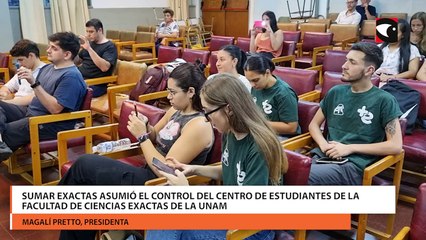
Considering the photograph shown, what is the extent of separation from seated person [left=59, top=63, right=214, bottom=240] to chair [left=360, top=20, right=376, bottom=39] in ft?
14.9

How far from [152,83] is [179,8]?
6550 mm

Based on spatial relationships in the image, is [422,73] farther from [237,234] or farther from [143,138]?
[237,234]

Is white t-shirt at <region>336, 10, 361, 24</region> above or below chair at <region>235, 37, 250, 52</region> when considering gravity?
above

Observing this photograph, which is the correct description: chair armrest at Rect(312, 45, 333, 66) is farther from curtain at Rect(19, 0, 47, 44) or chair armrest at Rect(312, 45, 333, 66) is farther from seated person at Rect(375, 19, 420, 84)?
curtain at Rect(19, 0, 47, 44)

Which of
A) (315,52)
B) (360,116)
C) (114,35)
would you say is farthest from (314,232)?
(114,35)

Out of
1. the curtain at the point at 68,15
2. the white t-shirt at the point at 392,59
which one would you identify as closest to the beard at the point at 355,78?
the white t-shirt at the point at 392,59

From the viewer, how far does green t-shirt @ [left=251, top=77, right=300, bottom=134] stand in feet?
7.68

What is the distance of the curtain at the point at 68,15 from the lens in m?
7.34

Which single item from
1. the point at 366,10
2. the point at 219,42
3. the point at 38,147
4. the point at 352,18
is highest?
the point at 366,10

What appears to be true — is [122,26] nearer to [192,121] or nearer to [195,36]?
[195,36]

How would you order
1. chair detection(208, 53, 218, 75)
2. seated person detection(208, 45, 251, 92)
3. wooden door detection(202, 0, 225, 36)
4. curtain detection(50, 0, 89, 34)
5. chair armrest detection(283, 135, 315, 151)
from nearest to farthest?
1. chair armrest detection(283, 135, 315, 151)
2. seated person detection(208, 45, 251, 92)
3. chair detection(208, 53, 218, 75)
4. curtain detection(50, 0, 89, 34)
5. wooden door detection(202, 0, 225, 36)

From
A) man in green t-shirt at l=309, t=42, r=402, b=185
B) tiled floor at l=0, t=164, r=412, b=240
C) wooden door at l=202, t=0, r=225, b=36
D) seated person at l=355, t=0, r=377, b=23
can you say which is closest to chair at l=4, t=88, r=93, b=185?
tiled floor at l=0, t=164, r=412, b=240

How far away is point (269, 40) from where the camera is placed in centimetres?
486

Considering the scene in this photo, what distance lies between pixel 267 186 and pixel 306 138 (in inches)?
33.9
